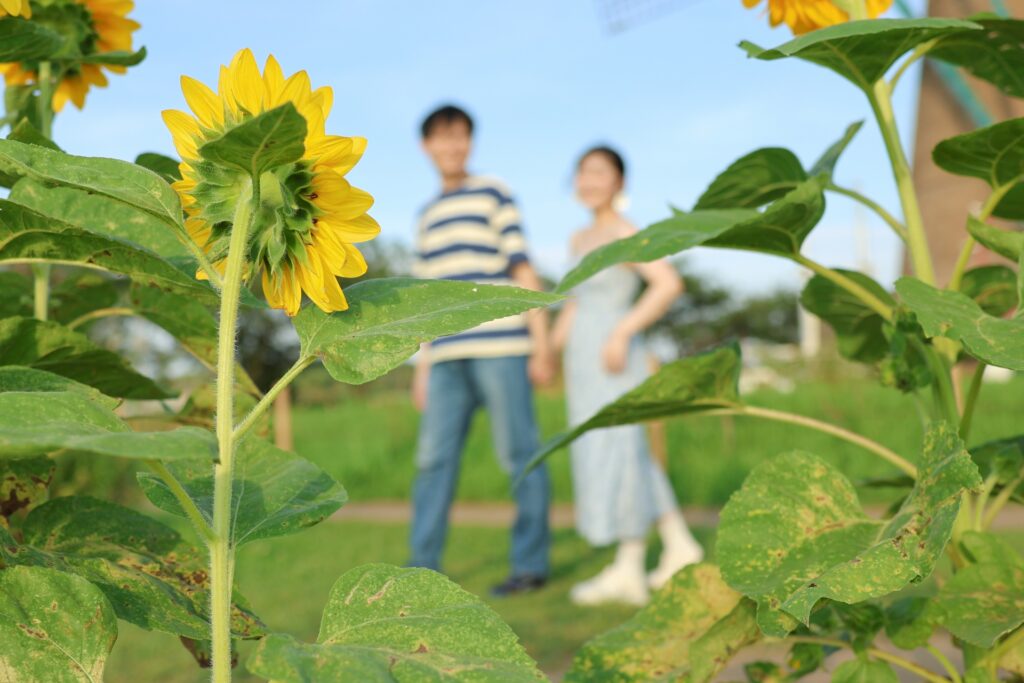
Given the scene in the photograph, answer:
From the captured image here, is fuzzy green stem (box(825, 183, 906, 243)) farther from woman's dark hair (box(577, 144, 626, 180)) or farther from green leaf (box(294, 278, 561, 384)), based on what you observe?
woman's dark hair (box(577, 144, 626, 180))

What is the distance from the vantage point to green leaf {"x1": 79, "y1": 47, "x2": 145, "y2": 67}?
104cm

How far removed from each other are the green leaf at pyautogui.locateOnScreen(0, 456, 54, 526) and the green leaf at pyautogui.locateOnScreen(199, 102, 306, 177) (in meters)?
0.37

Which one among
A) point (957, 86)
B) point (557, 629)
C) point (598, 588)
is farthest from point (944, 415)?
point (957, 86)

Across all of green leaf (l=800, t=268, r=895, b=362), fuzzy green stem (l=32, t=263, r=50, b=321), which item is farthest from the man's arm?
fuzzy green stem (l=32, t=263, r=50, b=321)

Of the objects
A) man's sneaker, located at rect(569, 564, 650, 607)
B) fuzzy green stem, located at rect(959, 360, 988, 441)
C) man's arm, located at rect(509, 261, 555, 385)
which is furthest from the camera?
man's arm, located at rect(509, 261, 555, 385)

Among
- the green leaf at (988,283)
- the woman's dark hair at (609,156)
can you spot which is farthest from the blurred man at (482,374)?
the green leaf at (988,283)

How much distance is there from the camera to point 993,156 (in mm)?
1088

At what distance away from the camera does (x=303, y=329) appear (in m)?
0.71

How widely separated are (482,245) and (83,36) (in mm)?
3199

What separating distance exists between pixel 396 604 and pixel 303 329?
19 centimetres

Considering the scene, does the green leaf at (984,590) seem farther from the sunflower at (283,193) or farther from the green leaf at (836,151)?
the sunflower at (283,193)

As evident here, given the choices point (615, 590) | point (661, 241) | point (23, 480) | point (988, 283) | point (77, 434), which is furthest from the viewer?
point (615, 590)

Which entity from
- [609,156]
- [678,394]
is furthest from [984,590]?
[609,156]

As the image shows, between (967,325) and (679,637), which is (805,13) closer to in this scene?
(967,325)
